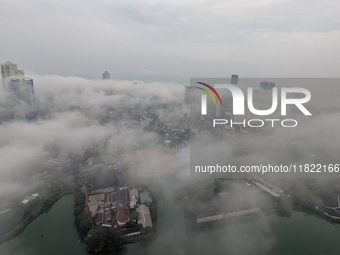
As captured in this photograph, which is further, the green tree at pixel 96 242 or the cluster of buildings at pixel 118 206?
the cluster of buildings at pixel 118 206

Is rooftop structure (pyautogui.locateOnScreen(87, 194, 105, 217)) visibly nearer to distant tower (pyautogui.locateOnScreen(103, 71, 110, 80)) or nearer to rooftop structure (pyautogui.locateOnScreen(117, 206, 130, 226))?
rooftop structure (pyautogui.locateOnScreen(117, 206, 130, 226))

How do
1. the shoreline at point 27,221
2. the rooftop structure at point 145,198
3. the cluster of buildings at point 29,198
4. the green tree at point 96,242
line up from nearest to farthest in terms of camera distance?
the green tree at point 96,242, the shoreline at point 27,221, the cluster of buildings at point 29,198, the rooftop structure at point 145,198

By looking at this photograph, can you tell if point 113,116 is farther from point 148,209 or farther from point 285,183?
point 285,183

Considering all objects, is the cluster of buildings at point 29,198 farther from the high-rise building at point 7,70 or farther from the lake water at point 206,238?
the high-rise building at point 7,70

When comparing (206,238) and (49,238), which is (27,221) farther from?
(206,238)

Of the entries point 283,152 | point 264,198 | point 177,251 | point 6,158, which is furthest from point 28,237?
point 283,152

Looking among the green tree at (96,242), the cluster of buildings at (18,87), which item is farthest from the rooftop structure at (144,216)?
the cluster of buildings at (18,87)
